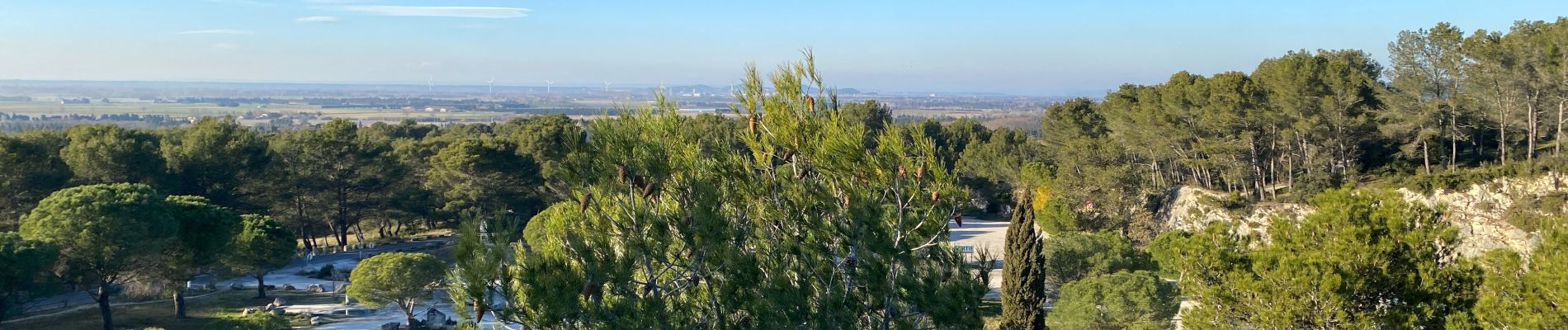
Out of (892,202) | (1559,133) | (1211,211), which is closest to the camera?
(892,202)

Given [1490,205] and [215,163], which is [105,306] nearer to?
[215,163]

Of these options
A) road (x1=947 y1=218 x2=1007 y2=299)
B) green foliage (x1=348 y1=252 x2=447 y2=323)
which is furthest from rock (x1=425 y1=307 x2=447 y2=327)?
road (x1=947 y1=218 x2=1007 y2=299)

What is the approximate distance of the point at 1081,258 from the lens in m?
23.8

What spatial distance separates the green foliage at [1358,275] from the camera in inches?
369

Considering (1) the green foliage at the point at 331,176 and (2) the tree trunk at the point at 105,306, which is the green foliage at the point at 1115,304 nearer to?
(2) the tree trunk at the point at 105,306

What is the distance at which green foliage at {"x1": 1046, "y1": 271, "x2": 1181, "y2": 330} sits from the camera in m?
18.0

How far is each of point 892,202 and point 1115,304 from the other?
40.2 ft

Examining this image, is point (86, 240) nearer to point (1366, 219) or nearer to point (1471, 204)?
point (1366, 219)

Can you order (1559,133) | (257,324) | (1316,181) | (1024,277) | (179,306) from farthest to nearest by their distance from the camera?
(1316,181), (179,306), (1559,133), (257,324), (1024,277)

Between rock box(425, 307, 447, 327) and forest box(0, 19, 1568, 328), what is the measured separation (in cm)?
98

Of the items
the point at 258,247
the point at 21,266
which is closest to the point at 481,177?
the point at 258,247

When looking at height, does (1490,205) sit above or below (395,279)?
above

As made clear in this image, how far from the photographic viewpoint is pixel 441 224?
47.4 m

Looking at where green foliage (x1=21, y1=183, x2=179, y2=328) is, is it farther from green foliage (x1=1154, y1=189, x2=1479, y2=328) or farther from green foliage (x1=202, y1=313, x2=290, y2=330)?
green foliage (x1=1154, y1=189, x2=1479, y2=328)
